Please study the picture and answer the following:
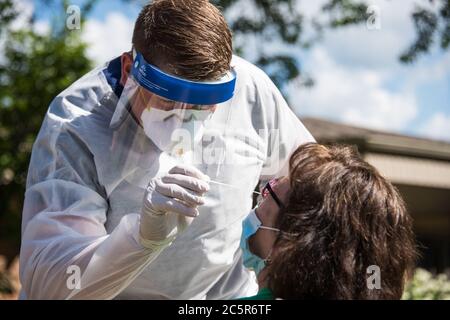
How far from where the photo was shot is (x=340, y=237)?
232 centimetres

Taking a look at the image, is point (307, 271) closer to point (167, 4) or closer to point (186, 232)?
point (186, 232)

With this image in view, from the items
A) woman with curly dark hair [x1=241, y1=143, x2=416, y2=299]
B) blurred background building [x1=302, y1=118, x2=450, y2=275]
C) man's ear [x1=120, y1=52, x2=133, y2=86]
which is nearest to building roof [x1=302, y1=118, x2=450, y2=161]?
blurred background building [x1=302, y1=118, x2=450, y2=275]

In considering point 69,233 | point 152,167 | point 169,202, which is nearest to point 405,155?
point 152,167

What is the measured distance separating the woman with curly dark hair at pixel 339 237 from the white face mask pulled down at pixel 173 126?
1.60 ft

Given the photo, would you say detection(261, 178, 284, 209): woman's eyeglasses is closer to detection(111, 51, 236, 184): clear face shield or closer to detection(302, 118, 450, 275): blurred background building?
detection(111, 51, 236, 184): clear face shield

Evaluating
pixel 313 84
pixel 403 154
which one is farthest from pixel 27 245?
pixel 403 154

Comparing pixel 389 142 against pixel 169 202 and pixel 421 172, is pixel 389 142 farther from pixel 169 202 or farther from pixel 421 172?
pixel 169 202

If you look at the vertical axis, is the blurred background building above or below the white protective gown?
below

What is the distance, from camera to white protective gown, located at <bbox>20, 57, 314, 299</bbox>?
2.59 meters

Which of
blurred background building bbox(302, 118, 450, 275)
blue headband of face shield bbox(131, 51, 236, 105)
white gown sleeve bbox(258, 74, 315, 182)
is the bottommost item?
blurred background building bbox(302, 118, 450, 275)

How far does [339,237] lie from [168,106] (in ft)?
2.66

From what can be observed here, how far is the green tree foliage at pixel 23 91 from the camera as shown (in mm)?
→ 10391

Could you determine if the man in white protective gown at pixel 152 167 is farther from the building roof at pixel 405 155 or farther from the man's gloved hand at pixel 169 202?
the building roof at pixel 405 155

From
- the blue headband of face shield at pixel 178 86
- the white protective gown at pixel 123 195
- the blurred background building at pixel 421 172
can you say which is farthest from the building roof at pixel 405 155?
the blue headband of face shield at pixel 178 86
